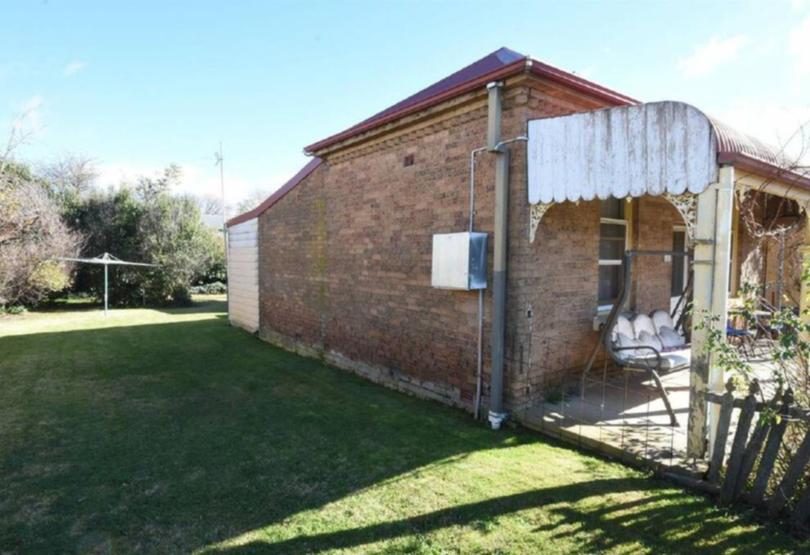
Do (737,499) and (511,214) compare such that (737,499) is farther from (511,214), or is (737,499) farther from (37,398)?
(37,398)

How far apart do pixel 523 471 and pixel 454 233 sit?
287cm

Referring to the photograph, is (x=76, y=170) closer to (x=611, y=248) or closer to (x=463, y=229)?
(x=463, y=229)

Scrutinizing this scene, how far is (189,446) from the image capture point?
494 centimetres

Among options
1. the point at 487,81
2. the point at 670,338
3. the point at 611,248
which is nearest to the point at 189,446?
the point at 487,81

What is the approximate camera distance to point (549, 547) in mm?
3025

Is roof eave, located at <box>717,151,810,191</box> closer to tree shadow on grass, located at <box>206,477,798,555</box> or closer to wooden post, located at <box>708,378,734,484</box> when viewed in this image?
wooden post, located at <box>708,378,734,484</box>

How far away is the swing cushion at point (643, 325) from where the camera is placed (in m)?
6.48

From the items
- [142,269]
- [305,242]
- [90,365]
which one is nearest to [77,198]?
[142,269]

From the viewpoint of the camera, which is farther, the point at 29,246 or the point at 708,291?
the point at 29,246

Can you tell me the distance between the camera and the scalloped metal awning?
3.85 metres

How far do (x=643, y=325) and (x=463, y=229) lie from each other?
3095mm

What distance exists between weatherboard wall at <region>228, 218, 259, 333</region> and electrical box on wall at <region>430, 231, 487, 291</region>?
8098mm

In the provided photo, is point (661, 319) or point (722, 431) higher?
point (661, 319)

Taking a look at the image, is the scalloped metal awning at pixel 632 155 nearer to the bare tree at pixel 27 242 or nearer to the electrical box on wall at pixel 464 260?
the electrical box on wall at pixel 464 260
